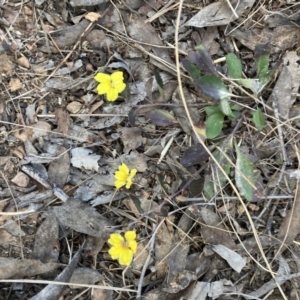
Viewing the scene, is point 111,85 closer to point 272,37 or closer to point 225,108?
point 225,108

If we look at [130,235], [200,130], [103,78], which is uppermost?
[103,78]

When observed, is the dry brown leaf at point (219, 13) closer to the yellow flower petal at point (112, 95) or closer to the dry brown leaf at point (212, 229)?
the yellow flower petal at point (112, 95)

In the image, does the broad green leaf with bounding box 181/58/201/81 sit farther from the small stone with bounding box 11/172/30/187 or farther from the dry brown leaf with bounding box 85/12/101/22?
the small stone with bounding box 11/172/30/187

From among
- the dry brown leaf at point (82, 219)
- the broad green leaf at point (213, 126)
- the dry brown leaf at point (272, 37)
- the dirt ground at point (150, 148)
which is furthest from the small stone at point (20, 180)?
the dry brown leaf at point (272, 37)

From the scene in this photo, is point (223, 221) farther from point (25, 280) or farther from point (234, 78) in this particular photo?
point (25, 280)

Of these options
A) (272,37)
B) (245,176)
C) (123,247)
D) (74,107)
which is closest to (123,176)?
(123,247)
